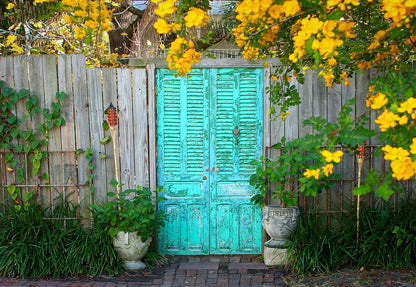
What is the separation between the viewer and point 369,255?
496 cm

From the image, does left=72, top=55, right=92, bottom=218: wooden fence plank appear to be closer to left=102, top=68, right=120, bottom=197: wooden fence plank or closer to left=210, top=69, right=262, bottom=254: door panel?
left=102, top=68, right=120, bottom=197: wooden fence plank

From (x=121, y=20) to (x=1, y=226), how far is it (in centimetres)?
651

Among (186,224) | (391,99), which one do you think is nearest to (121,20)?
(186,224)

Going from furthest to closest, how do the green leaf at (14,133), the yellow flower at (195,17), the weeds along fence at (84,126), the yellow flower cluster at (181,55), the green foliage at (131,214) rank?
the weeds along fence at (84,126)
the green leaf at (14,133)
the green foliage at (131,214)
the yellow flower cluster at (181,55)
the yellow flower at (195,17)

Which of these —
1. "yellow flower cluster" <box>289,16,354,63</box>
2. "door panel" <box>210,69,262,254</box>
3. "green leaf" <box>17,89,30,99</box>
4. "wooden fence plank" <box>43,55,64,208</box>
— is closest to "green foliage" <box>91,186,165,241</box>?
"wooden fence plank" <box>43,55,64,208</box>

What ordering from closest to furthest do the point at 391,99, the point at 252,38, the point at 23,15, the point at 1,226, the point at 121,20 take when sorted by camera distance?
the point at 391,99
the point at 252,38
the point at 1,226
the point at 23,15
the point at 121,20

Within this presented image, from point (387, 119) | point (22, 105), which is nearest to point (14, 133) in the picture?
point (22, 105)

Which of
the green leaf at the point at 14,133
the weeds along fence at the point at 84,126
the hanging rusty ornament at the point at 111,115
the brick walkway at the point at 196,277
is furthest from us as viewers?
the weeds along fence at the point at 84,126

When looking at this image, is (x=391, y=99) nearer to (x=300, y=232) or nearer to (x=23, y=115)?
(x=300, y=232)

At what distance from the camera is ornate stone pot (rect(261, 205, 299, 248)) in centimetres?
515

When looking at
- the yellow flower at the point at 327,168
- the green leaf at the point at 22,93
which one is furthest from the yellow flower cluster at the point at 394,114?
the green leaf at the point at 22,93

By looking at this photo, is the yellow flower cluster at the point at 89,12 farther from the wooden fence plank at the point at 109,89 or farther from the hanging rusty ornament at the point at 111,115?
the wooden fence plank at the point at 109,89

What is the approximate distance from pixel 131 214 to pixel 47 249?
37.3 inches

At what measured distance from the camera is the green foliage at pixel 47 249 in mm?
4930
